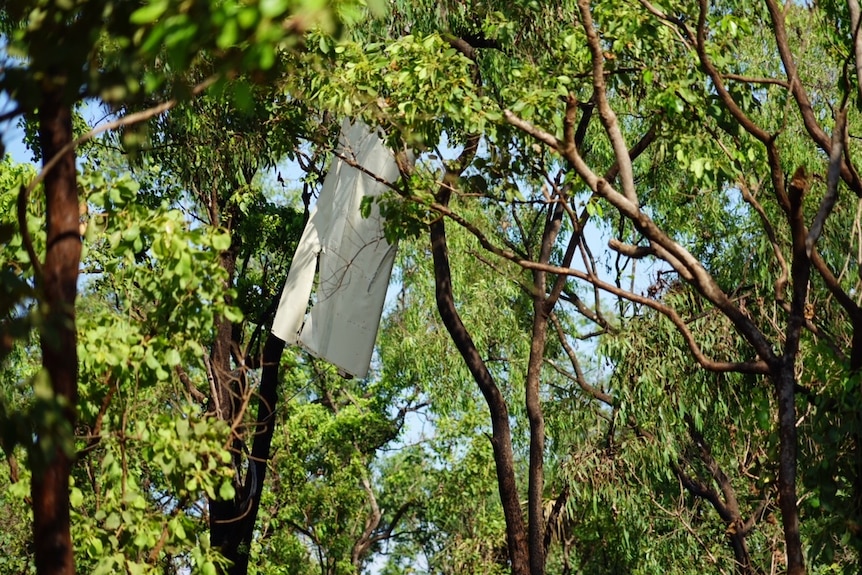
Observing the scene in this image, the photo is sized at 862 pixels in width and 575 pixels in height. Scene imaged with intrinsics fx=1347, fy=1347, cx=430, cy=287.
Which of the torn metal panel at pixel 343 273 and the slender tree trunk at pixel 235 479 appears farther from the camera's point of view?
the slender tree trunk at pixel 235 479

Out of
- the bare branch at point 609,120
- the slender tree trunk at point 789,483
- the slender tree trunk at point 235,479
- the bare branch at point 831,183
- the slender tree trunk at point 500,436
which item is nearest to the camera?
the slender tree trunk at point 789,483

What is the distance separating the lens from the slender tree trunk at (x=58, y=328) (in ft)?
15.9

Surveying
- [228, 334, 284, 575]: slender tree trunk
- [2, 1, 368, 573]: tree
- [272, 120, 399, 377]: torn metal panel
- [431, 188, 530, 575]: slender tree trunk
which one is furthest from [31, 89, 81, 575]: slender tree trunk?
[228, 334, 284, 575]: slender tree trunk

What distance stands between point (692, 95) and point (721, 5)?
14.7ft

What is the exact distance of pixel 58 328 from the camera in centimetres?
458

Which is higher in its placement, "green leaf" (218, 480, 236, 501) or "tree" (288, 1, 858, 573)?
"tree" (288, 1, 858, 573)

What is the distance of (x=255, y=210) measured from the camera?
44.2ft

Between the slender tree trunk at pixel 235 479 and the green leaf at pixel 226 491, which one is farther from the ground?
the slender tree trunk at pixel 235 479

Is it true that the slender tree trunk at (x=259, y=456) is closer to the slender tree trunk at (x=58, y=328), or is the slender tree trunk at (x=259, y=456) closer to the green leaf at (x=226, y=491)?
the green leaf at (x=226, y=491)

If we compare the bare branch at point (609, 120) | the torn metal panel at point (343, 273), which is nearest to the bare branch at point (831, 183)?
the bare branch at point (609, 120)

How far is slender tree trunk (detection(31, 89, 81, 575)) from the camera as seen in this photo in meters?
4.85

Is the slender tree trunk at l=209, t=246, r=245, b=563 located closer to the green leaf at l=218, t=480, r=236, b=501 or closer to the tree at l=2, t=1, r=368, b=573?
the green leaf at l=218, t=480, r=236, b=501

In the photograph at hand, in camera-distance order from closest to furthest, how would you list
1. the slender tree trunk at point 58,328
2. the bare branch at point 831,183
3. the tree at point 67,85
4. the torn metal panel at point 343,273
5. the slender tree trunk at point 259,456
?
the tree at point 67,85 → the slender tree trunk at point 58,328 → the bare branch at point 831,183 → the torn metal panel at point 343,273 → the slender tree trunk at point 259,456

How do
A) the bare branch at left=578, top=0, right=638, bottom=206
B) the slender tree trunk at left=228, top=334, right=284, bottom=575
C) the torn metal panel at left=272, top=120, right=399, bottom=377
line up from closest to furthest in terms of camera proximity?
the bare branch at left=578, top=0, right=638, bottom=206 → the torn metal panel at left=272, top=120, right=399, bottom=377 → the slender tree trunk at left=228, top=334, right=284, bottom=575
